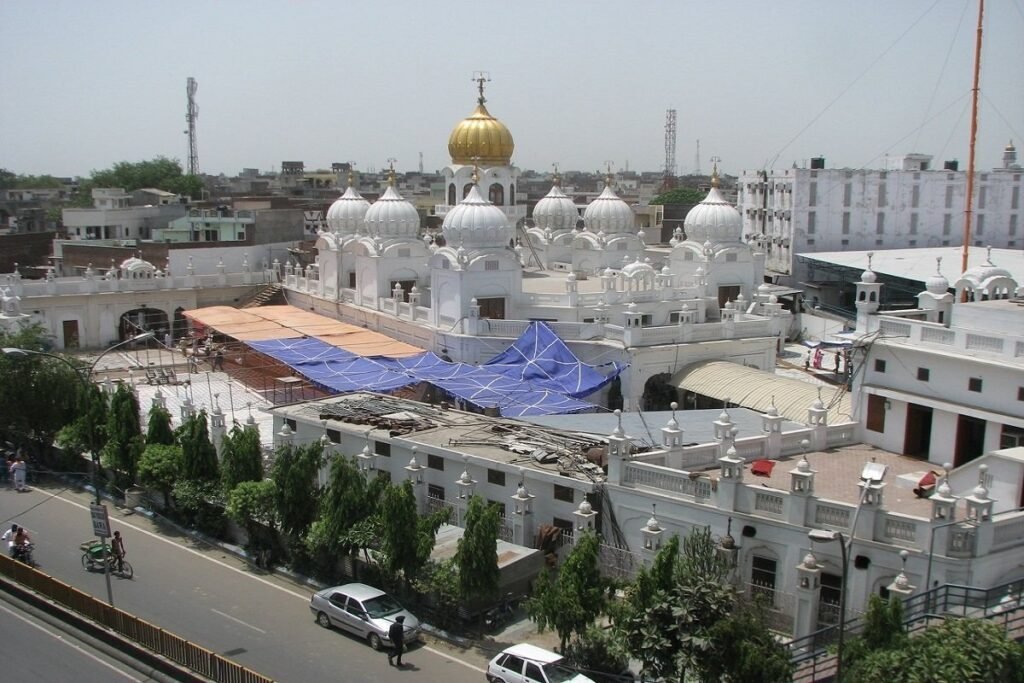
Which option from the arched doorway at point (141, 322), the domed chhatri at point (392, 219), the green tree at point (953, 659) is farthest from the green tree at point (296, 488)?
the arched doorway at point (141, 322)

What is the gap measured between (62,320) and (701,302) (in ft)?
92.7

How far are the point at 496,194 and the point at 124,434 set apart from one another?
24075 mm

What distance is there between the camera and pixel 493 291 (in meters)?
36.4

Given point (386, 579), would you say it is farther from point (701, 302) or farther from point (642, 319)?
point (701, 302)

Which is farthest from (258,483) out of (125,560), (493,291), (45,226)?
(45,226)

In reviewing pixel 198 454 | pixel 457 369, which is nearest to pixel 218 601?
pixel 198 454

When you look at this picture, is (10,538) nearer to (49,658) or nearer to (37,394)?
(49,658)

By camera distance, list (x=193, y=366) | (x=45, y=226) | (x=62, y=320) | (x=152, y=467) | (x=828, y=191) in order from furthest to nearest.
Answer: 1. (x=45, y=226)
2. (x=828, y=191)
3. (x=62, y=320)
4. (x=193, y=366)
5. (x=152, y=467)

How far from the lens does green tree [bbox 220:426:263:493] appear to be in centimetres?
2309

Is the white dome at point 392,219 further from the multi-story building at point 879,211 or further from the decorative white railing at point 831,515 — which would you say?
the decorative white railing at point 831,515

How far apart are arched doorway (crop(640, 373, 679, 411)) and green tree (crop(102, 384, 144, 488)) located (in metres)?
15.9

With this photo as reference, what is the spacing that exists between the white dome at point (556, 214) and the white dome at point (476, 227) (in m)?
11.4

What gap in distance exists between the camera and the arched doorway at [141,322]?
1853 inches

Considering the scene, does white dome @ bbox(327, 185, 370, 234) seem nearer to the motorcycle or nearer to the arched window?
the arched window
